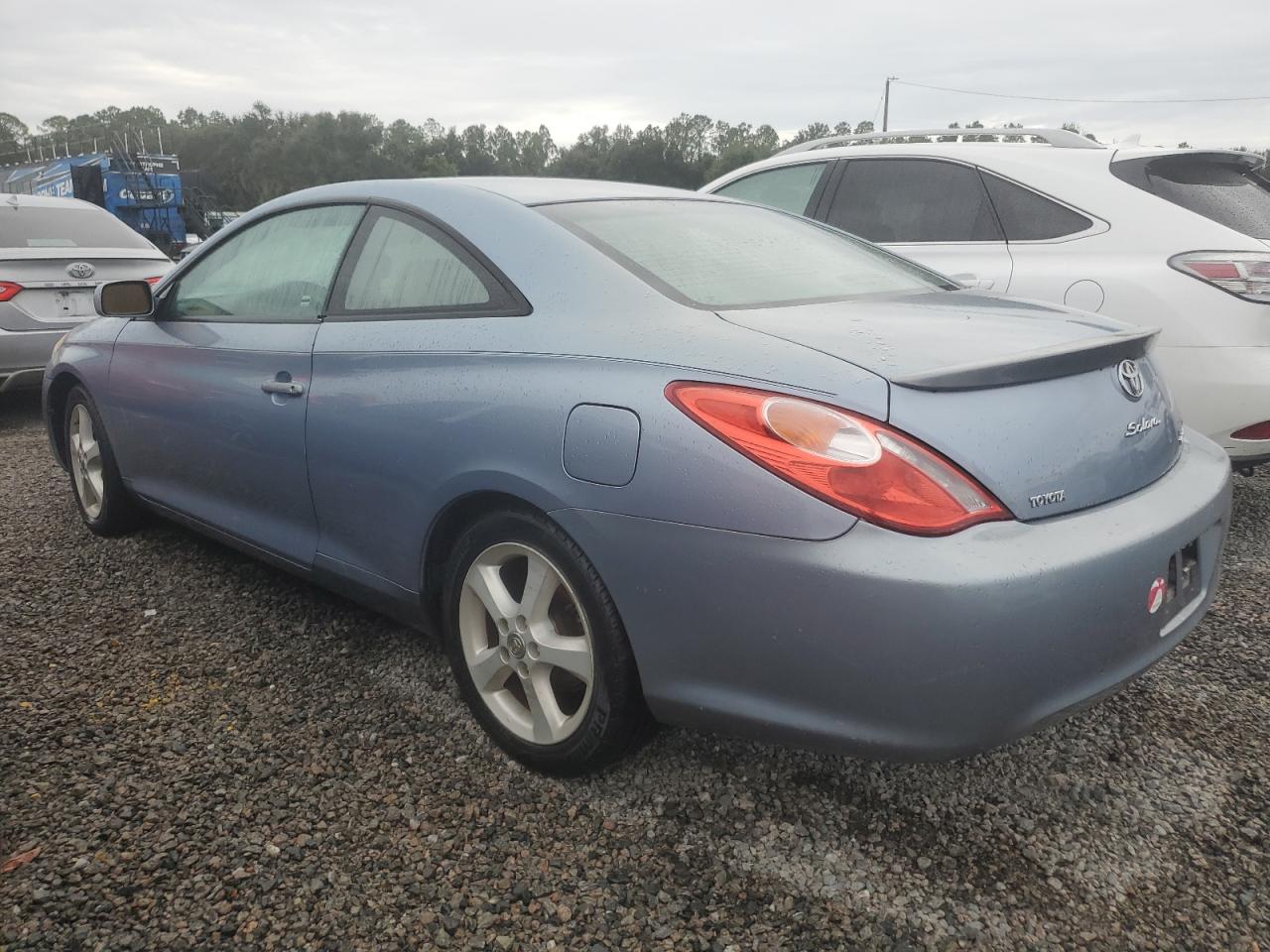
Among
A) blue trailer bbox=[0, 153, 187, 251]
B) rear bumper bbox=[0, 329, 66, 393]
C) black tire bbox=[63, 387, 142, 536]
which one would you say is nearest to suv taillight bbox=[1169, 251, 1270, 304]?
black tire bbox=[63, 387, 142, 536]

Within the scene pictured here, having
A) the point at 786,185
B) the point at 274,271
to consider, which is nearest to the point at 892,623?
the point at 274,271

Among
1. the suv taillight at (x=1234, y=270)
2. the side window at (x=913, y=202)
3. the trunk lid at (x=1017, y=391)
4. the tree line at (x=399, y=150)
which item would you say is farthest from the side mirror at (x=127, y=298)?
the tree line at (x=399, y=150)

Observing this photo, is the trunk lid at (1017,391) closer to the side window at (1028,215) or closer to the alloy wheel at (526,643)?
the alloy wheel at (526,643)

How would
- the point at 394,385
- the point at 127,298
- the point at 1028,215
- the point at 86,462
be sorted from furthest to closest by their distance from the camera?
the point at 1028,215, the point at 86,462, the point at 127,298, the point at 394,385

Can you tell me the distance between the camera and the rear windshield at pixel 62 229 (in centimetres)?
630

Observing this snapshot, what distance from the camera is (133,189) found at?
24016 millimetres

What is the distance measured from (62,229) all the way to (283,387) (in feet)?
16.4

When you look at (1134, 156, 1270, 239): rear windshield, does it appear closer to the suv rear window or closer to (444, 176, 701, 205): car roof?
the suv rear window

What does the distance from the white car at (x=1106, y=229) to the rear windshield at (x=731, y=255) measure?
118 cm

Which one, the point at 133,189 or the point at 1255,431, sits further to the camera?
the point at 133,189

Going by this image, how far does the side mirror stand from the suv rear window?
3766mm

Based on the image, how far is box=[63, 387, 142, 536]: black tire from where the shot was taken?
3811 millimetres

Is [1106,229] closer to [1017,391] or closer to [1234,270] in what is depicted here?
[1234,270]

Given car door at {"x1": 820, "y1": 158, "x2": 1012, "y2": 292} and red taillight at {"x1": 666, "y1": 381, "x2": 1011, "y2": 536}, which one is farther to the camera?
car door at {"x1": 820, "y1": 158, "x2": 1012, "y2": 292}
